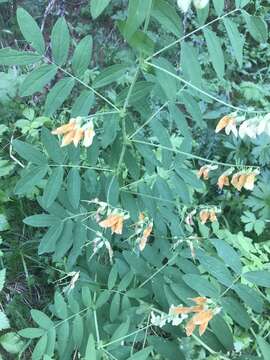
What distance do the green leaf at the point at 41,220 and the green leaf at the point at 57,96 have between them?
1.17 feet

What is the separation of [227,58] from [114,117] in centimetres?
181

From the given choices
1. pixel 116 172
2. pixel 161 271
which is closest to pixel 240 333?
pixel 161 271

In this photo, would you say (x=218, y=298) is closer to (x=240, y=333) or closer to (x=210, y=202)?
(x=240, y=333)

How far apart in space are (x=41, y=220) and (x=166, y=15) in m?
0.69

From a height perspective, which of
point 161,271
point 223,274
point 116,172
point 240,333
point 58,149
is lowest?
point 240,333

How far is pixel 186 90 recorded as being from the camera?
1491 millimetres

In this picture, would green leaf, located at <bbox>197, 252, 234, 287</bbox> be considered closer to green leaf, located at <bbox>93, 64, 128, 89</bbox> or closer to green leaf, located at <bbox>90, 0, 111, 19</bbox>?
green leaf, located at <bbox>93, 64, 128, 89</bbox>

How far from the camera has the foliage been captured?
3.91 feet

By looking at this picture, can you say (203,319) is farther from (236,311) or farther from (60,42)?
(60,42)

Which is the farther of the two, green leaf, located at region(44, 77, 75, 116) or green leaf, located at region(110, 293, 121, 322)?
green leaf, located at region(110, 293, 121, 322)

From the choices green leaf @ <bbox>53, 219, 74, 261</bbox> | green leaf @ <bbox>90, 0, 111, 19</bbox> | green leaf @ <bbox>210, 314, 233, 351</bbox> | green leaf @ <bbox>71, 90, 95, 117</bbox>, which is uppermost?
green leaf @ <bbox>90, 0, 111, 19</bbox>

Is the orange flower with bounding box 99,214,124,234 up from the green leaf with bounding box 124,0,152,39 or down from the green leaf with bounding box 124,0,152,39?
down

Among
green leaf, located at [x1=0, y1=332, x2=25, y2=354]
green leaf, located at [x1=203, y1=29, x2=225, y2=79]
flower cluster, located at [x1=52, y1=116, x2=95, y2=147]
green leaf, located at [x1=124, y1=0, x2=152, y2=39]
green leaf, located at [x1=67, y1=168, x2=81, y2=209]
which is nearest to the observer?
green leaf, located at [x1=124, y1=0, x2=152, y2=39]

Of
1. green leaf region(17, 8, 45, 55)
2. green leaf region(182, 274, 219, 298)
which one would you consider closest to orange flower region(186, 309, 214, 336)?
green leaf region(182, 274, 219, 298)
